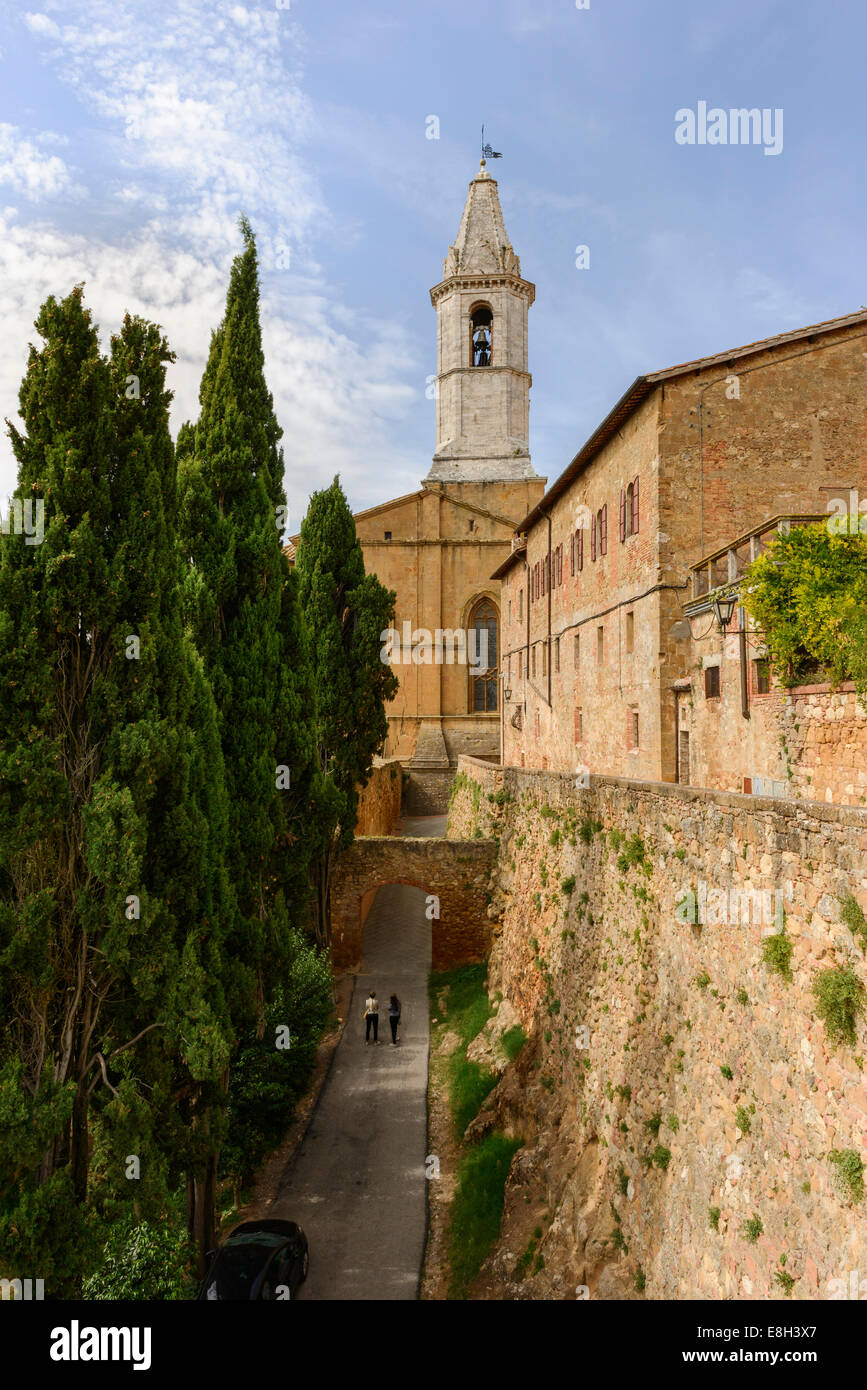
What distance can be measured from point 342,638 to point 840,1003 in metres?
18.0

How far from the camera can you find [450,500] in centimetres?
4106

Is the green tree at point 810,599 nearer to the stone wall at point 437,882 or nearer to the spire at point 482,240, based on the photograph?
the stone wall at point 437,882

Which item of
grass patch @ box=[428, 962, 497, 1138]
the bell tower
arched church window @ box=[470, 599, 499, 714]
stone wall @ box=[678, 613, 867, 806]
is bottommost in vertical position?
grass patch @ box=[428, 962, 497, 1138]

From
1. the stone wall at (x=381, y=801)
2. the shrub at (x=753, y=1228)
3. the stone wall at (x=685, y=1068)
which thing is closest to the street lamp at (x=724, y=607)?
the stone wall at (x=685, y=1068)

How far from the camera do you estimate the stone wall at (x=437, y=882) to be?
20109 mm

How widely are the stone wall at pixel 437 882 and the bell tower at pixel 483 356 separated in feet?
96.2

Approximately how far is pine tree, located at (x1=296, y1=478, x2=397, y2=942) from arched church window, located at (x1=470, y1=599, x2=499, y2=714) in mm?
18112

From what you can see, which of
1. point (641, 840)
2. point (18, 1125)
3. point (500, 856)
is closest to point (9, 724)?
A: point (18, 1125)

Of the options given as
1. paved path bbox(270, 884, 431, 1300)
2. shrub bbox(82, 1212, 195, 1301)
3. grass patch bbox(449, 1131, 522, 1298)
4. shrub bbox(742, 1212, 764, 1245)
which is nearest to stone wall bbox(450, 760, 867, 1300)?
shrub bbox(742, 1212, 764, 1245)

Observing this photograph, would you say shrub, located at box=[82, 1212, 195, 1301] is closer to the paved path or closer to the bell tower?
the paved path

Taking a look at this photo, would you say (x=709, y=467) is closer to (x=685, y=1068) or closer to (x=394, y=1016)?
(x=685, y=1068)

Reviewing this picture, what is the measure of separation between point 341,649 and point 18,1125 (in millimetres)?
15868

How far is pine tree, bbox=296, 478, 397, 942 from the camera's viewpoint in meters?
21.3

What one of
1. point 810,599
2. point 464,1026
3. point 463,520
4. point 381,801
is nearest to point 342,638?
point 381,801
